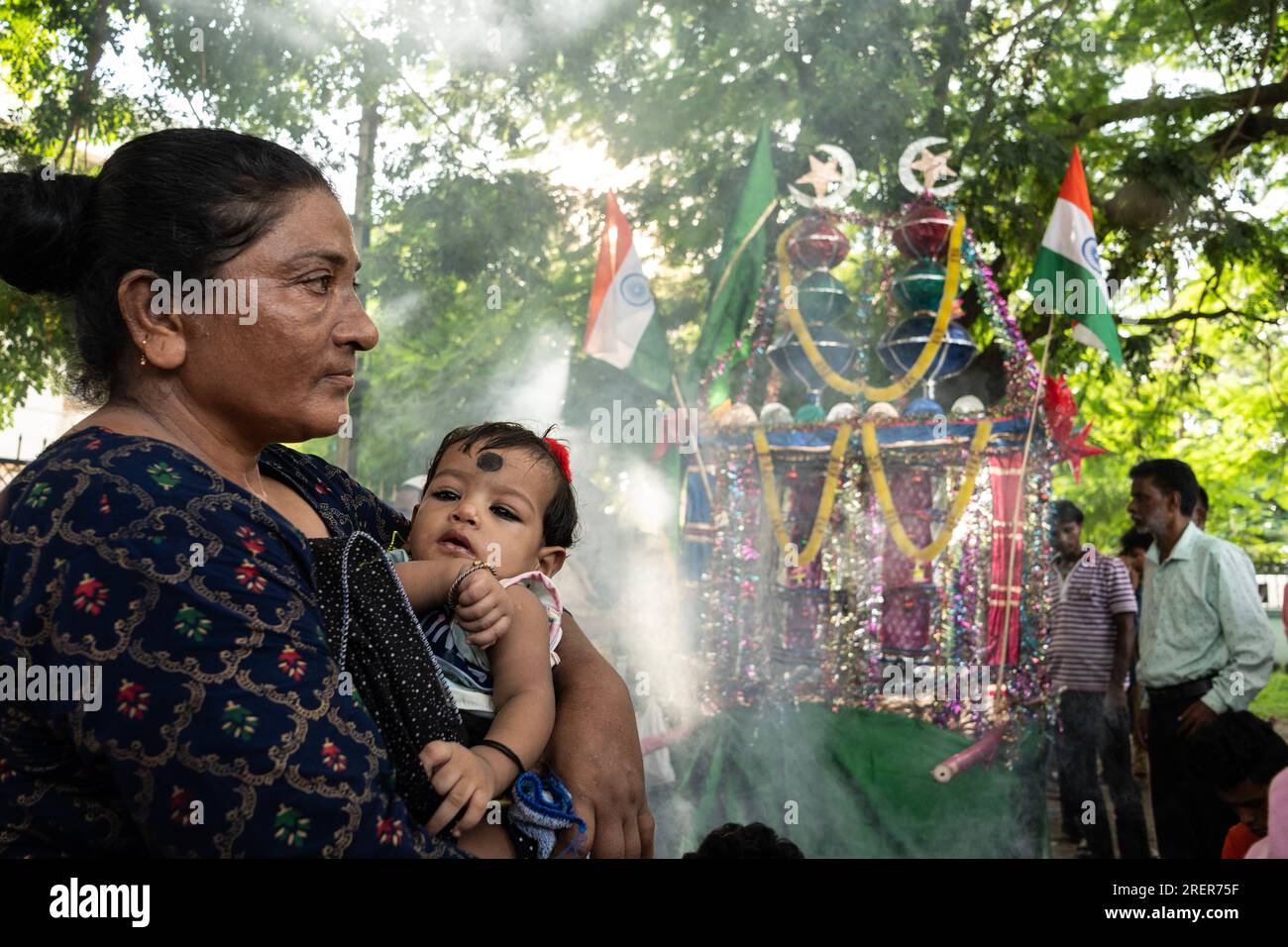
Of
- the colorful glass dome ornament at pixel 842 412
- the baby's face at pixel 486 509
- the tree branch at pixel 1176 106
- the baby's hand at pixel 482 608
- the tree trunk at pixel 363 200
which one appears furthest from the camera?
the tree branch at pixel 1176 106

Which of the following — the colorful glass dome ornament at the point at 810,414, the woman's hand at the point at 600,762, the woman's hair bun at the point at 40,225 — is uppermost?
the colorful glass dome ornament at the point at 810,414

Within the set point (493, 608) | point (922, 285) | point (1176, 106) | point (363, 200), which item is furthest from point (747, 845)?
point (1176, 106)

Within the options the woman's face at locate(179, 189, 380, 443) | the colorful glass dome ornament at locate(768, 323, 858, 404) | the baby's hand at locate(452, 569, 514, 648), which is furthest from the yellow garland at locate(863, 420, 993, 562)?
the woman's face at locate(179, 189, 380, 443)

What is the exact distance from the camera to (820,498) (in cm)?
652

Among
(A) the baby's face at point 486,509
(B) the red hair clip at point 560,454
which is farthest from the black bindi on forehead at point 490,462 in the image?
(B) the red hair clip at point 560,454

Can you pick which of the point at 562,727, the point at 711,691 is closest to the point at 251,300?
the point at 562,727

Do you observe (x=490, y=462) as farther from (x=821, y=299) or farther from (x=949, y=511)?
(x=821, y=299)

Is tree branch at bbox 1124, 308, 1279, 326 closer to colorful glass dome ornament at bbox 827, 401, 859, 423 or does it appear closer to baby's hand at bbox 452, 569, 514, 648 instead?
colorful glass dome ornament at bbox 827, 401, 859, 423

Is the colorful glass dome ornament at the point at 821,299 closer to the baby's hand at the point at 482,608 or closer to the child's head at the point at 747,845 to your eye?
the child's head at the point at 747,845

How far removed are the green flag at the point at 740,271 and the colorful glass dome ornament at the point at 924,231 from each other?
0.81m

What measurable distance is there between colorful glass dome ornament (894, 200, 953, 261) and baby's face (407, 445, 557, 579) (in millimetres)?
4834

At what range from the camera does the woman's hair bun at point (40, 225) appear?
5.06ft

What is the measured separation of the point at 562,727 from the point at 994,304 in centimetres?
528

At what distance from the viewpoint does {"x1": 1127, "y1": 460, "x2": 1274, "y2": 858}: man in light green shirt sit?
5.09 m
